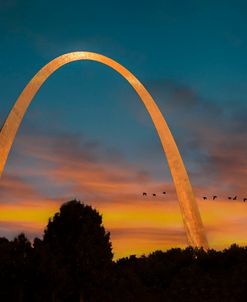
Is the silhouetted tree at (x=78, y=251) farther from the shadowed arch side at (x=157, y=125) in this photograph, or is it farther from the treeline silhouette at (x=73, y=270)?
the shadowed arch side at (x=157, y=125)

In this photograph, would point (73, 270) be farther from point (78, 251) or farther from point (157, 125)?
point (157, 125)

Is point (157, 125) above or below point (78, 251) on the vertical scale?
above

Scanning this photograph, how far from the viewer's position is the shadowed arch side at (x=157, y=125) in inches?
1524

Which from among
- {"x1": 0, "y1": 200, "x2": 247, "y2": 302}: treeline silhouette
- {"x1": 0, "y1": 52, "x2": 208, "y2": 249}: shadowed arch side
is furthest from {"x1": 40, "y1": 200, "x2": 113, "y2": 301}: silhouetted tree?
{"x1": 0, "y1": 52, "x2": 208, "y2": 249}: shadowed arch side

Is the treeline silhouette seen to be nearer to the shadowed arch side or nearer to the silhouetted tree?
the silhouetted tree

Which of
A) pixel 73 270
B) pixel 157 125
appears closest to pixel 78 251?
pixel 73 270

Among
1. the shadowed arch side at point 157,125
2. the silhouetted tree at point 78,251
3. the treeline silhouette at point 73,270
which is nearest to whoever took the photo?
the treeline silhouette at point 73,270

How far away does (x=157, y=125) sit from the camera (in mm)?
46031

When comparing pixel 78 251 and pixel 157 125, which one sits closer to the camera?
pixel 78 251

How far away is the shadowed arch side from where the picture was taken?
3872 cm

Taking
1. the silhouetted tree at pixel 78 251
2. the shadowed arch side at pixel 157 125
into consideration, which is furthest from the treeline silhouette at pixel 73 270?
the shadowed arch side at pixel 157 125

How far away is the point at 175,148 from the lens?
45594 millimetres

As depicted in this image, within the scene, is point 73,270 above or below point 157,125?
below

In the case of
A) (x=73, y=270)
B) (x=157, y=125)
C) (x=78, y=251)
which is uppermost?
(x=157, y=125)
